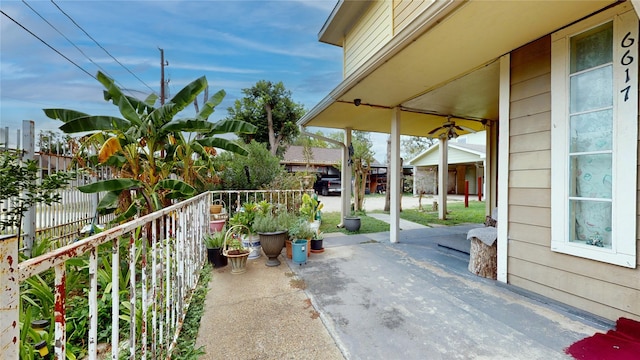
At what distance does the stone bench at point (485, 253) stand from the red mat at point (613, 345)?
1220 mm

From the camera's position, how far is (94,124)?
404cm

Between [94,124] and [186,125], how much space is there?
1.37 m

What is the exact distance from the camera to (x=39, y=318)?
7.57 ft

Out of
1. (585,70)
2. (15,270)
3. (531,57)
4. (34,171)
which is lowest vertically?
(15,270)

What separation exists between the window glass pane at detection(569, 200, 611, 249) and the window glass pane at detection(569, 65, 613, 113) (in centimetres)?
93

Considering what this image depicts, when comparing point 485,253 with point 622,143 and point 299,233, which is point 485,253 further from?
point 299,233

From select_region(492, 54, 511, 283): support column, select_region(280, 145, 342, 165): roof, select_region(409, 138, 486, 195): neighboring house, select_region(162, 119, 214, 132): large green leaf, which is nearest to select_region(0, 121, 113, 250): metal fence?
select_region(162, 119, 214, 132): large green leaf

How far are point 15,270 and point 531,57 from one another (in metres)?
4.26

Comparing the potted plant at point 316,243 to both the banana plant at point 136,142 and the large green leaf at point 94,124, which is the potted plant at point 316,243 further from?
the large green leaf at point 94,124

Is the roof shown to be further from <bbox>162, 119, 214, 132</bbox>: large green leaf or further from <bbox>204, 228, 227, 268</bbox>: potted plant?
<bbox>204, 228, 227, 268</bbox>: potted plant

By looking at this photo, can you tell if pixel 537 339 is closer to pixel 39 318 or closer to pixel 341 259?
pixel 341 259

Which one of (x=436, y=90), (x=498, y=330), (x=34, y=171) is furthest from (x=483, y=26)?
(x=34, y=171)

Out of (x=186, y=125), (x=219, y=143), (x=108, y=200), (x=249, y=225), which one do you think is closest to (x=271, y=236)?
(x=249, y=225)

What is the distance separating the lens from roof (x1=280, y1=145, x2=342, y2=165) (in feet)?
68.2
